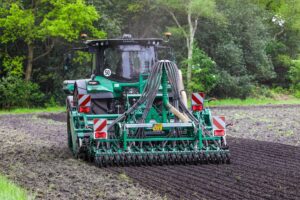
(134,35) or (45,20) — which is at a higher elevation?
(45,20)

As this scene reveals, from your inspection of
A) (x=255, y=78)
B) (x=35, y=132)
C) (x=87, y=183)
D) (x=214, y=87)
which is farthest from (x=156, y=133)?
(x=255, y=78)

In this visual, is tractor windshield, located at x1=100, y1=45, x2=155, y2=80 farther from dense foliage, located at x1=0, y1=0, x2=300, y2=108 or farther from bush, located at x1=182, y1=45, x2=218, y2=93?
bush, located at x1=182, y1=45, x2=218, y2=93

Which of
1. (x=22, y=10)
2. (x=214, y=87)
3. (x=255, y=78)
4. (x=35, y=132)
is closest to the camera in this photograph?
(x=35, y=132)

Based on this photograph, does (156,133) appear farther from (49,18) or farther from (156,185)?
(49,18)

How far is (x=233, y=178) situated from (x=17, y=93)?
99.1ft

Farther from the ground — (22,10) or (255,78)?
(22,10)

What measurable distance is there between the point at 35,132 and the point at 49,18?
19.6m

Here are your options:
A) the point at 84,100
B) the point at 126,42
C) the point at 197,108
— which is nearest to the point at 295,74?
the point at 126,42

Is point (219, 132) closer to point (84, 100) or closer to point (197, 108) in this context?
point (197, 108)

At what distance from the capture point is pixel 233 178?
10453 millimetres

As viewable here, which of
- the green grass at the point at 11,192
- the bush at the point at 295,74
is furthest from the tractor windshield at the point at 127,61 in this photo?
the bush at the point at 295,74

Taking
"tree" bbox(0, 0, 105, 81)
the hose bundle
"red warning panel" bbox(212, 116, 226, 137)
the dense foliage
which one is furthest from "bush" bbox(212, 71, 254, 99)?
"red warning panel" bbox(212, 116, 226, 137)

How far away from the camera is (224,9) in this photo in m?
46.0

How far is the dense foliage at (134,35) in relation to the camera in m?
38.6
